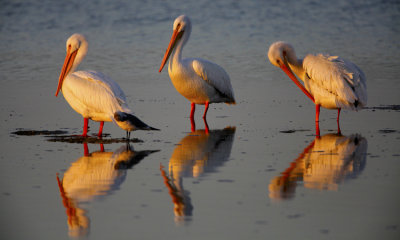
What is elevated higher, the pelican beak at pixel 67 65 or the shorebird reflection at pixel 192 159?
the pelican beak at pixel 67 65

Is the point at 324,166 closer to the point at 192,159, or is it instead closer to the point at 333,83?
the point at 192,159

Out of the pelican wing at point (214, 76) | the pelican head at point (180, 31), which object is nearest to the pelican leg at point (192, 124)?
the pelican wing at point (214, 76)

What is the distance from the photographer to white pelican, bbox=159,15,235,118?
915 cm

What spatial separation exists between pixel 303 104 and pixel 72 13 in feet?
55.5

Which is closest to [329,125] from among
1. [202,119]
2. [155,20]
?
[202,119]

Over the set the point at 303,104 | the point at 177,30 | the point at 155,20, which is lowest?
the point at 303,104

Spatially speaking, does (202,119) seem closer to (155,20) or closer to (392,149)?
(392,149)

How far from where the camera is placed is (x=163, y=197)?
490 cm

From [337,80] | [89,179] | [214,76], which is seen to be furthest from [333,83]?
[89,179]

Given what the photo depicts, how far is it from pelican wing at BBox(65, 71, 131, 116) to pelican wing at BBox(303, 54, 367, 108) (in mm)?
2464

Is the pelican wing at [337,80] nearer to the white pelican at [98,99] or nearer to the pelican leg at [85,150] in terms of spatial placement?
the white pelican at [98,99]

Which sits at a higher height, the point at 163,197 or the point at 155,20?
the point at 155,20

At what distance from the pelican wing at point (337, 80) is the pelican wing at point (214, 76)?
3.96 ft

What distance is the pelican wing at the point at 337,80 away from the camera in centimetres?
826
